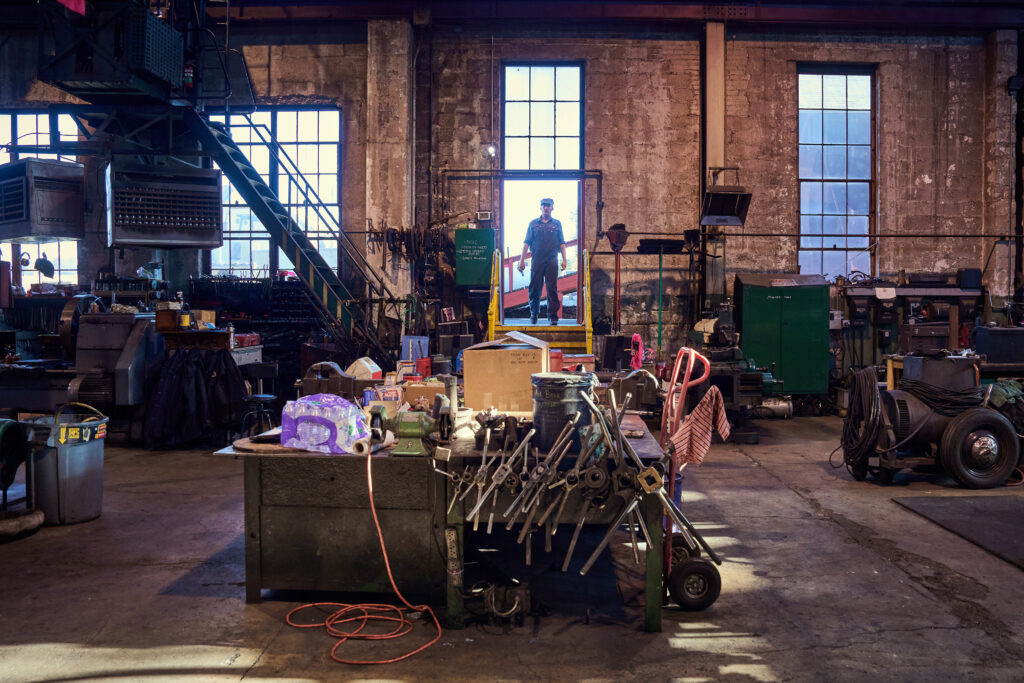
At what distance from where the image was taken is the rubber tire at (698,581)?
390 centimetres

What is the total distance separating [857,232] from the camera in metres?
12.7

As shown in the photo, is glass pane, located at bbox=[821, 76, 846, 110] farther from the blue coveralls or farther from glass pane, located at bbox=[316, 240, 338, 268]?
glass pane, located at bbox=[316, 240, 338, 268]

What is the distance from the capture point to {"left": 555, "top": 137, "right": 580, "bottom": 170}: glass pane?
1255 centimetres

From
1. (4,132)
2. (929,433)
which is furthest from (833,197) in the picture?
(4,132)

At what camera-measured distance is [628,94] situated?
1241cm

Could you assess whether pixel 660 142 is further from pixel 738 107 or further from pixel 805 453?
pixel 805 453

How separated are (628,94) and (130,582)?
10.7 meters

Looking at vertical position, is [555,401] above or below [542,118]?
below

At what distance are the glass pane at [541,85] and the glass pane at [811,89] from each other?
4302 millimetres

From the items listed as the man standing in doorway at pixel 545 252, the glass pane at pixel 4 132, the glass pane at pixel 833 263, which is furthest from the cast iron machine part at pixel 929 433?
the glass pane at pixel 4 132

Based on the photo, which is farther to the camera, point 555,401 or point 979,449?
point 979,449

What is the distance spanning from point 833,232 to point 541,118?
541 centimetres

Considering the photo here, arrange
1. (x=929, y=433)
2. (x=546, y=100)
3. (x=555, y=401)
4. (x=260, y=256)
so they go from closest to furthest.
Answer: (x=555, y=401), (x=929, y=433), (x=546, y=100), (x=260, y=256)

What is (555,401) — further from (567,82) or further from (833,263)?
(833,263)
